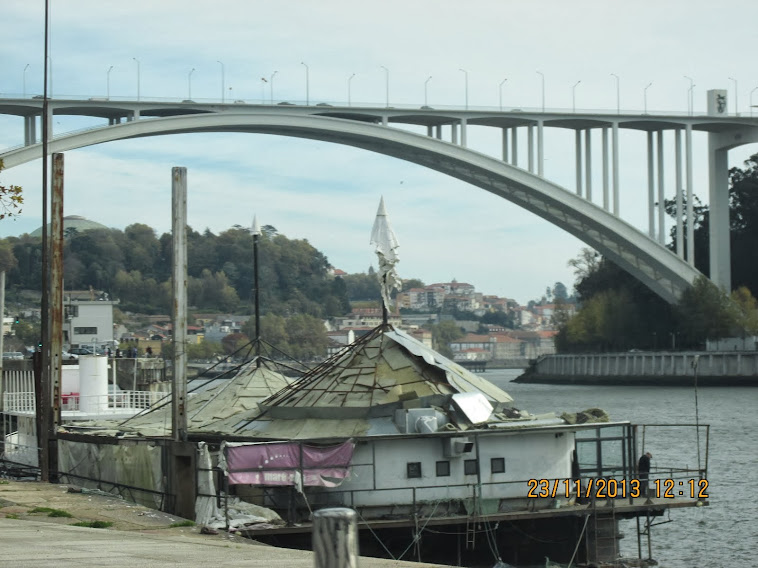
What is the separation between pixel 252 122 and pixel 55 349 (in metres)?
48.9

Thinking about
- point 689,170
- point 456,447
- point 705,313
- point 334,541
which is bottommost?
point 456,447

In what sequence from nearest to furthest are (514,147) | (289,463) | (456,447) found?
(289,463) < (456,447) < (514,147)

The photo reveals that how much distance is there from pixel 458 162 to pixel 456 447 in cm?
5505

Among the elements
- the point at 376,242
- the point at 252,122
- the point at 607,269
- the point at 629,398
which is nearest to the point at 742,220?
the point at 607,269

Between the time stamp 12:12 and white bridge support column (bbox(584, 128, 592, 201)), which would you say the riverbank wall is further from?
the time stamp 12:12

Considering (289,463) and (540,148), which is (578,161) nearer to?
(540,148)

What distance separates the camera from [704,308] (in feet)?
265

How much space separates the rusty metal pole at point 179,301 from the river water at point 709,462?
615 cm

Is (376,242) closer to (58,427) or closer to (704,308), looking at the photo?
(58,427)

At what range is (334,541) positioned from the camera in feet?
21.8

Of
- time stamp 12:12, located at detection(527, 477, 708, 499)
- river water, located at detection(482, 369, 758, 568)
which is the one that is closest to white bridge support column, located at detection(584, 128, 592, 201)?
river water, located at detection(482, 369, 758, 568)

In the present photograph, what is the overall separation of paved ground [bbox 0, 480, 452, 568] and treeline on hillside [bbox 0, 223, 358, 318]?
140553 mm

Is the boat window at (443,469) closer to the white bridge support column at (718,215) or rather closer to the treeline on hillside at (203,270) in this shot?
the white bridge support column at (718,215)

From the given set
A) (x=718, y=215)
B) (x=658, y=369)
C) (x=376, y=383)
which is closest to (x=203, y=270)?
(x=658, y=369)
